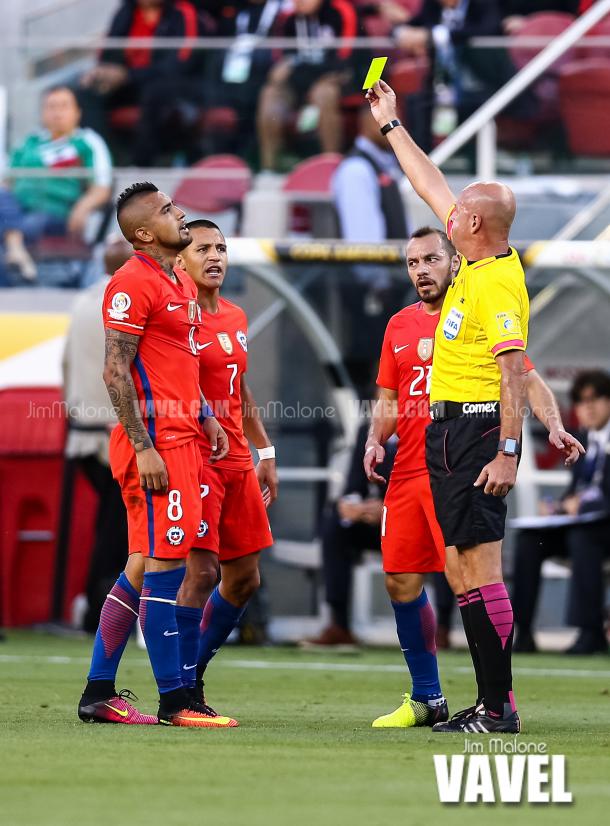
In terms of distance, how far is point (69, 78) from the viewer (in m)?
14.6

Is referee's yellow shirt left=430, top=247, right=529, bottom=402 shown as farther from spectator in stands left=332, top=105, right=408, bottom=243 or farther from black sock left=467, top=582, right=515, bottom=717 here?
spectator in stands left=332, top=105, right=408, bottom=243

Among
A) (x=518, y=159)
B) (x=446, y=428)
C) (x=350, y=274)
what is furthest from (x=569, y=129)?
(x=446, y=428)

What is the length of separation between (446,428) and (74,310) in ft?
17.9

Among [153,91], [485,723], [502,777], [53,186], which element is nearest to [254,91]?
[153,91]

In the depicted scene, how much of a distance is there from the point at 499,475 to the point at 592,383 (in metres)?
5.56

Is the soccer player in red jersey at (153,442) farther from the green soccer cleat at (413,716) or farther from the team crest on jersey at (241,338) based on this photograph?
the green soccer cleat at (413,716)

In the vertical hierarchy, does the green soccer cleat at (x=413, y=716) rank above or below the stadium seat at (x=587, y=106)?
below

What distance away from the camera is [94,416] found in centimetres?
1122

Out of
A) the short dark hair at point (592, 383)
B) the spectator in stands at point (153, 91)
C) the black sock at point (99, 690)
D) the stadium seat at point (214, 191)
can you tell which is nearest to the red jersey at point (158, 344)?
the black sock at point (99, 690)

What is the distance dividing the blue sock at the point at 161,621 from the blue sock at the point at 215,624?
2.67 feet

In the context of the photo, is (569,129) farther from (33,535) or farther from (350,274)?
(33,535)

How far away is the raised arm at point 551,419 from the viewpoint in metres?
6.03

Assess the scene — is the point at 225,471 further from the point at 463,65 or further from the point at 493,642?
the point at 463,65

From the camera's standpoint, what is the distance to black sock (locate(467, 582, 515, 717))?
5.98 meters
